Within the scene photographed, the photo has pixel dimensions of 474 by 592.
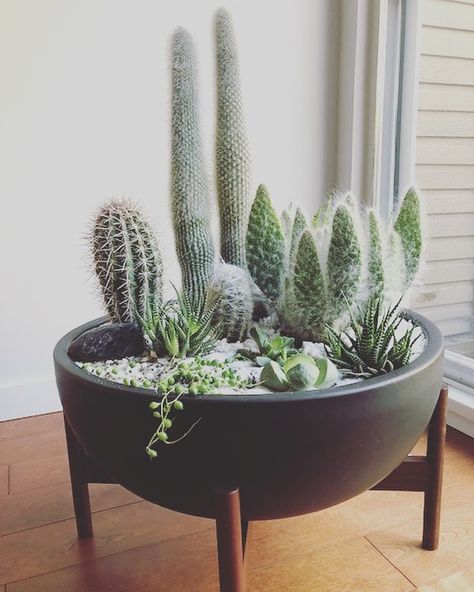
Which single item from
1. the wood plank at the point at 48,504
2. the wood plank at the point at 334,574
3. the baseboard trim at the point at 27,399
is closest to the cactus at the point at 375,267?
the wood plank at the point at 334,574

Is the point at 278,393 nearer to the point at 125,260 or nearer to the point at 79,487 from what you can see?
the point at 125,260

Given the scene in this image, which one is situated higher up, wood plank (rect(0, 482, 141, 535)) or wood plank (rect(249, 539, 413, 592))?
wood plank (rect(249, 539, 413, 592))

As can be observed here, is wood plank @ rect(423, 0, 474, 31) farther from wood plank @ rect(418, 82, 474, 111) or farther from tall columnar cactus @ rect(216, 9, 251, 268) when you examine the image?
tall columnar cactus @ rect(216, 9, 251, 268)

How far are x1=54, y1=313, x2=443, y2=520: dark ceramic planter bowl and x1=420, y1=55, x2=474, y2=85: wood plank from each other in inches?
37.1

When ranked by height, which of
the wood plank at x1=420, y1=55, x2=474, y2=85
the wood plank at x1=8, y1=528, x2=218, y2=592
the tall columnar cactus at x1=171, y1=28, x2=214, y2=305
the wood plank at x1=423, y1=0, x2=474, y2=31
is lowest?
the wood plank at x1=8, y1=528, x2=218, y2=592

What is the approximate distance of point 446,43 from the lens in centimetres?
135

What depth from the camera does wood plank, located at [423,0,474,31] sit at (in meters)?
1.28

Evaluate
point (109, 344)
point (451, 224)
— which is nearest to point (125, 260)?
point (109, 344)

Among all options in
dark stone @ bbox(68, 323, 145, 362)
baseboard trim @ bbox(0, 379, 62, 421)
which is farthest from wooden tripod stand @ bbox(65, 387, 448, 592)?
baseboard trim @ bbox(0, 379, 62, 421)

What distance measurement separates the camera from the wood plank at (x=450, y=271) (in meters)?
1.37

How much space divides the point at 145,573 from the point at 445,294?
102 cm

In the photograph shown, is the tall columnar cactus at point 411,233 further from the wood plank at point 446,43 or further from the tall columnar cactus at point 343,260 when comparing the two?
the wood plank at point 446,43

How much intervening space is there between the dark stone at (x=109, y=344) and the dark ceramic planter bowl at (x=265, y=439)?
78 millimetres

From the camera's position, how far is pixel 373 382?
57 cm
